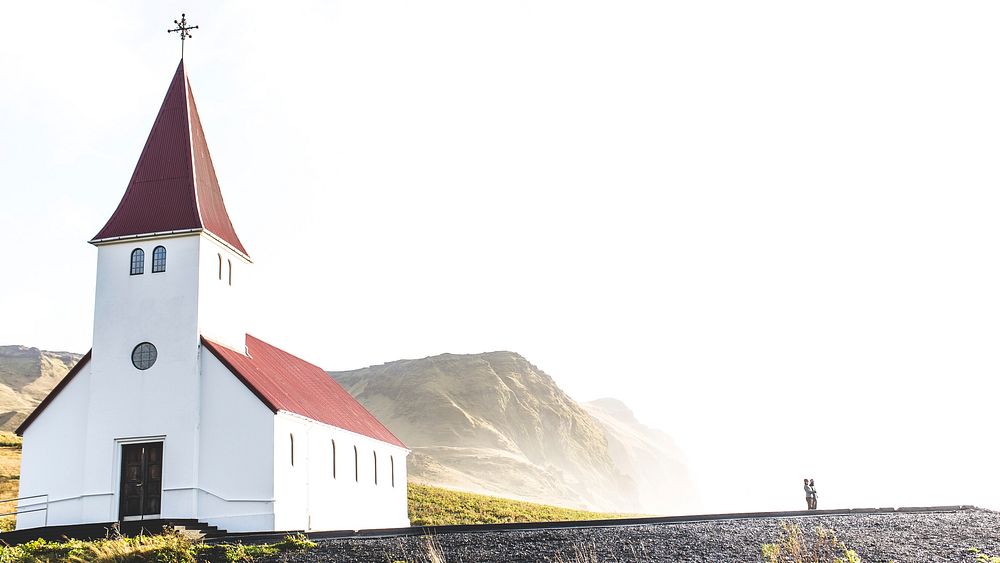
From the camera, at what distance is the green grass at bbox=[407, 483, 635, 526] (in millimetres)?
40594

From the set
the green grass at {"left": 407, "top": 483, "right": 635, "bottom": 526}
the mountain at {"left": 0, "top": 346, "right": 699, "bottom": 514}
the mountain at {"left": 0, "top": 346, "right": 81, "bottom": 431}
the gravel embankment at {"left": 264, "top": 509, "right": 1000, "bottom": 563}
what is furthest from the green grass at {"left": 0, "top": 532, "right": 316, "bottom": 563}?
the mountain at {"left": 0, "top": 346, "right": 81, "bottom": 431}

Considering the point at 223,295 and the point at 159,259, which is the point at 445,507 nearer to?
the point at 223,295

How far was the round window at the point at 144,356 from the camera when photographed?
26078 mm

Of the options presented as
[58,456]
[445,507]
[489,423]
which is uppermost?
[489,423]

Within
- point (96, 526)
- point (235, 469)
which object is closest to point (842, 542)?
point (235, 469)

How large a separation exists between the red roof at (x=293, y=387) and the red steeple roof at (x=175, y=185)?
3.92 meters

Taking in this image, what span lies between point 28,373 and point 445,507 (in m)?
116

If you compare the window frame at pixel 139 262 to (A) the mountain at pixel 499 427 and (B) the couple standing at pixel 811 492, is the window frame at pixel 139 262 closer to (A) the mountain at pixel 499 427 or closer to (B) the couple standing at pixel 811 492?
(B) the couple standing at pixel 811 492

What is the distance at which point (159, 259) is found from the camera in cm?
2686

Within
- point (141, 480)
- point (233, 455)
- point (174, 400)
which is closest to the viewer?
→ point (233, 455)

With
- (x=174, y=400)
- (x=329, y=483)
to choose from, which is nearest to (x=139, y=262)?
(x=174, y=400)

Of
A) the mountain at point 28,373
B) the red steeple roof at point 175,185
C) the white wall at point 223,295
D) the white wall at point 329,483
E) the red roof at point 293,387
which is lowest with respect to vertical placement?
the white wall at point 329,483

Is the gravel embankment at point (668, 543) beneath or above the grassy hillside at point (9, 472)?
beneath

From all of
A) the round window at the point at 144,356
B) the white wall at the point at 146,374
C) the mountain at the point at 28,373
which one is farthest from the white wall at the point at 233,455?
the mountain at the point at 28,373
